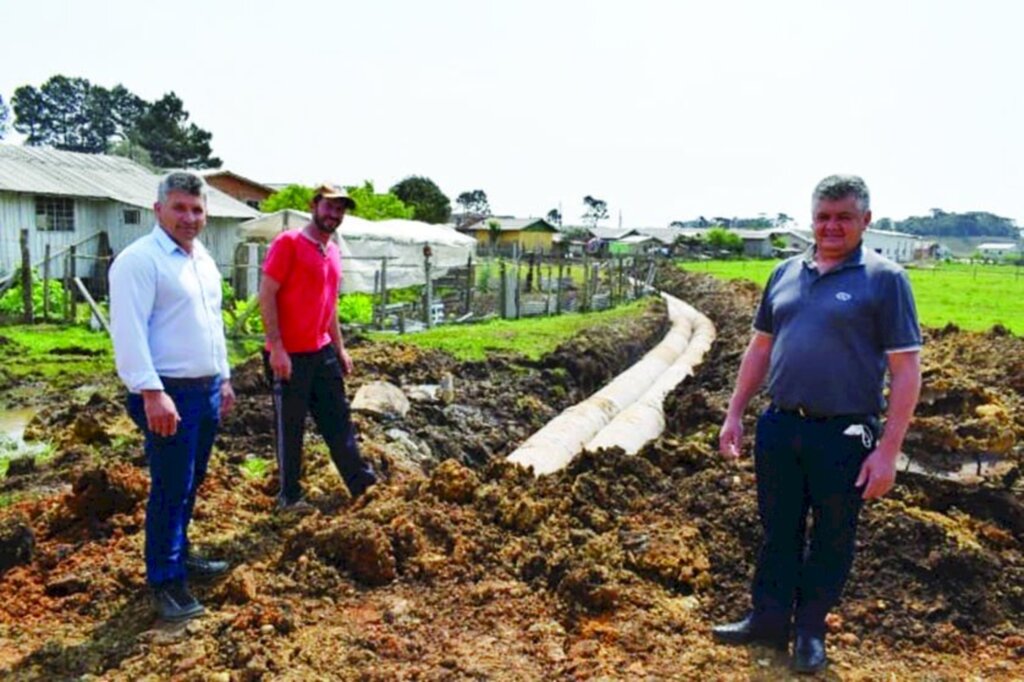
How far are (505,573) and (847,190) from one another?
2.53m

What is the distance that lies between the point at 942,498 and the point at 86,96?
96750 millimetres

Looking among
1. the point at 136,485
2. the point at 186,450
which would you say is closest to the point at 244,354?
the point at 136,485

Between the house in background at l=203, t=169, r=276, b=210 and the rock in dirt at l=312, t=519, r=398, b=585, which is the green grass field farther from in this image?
the house in background at l=203, t=169, r=276, b=210

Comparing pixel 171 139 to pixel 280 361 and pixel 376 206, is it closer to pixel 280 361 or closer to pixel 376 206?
pixel 376 206

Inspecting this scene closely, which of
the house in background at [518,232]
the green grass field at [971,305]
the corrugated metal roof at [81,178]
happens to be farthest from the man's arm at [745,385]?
the house in background at [518,232]

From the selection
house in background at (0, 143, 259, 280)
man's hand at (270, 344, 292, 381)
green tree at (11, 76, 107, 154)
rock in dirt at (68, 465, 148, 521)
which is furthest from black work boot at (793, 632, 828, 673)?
green tree at (11, 76, 107, 154)

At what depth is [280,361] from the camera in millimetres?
4902

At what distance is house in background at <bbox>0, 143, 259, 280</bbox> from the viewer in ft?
67.4

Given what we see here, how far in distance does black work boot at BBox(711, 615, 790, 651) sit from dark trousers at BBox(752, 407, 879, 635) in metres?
0.03

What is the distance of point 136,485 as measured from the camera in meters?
4.96

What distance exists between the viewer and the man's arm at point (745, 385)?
3832 millimetres

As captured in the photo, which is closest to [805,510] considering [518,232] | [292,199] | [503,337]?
[503,337]

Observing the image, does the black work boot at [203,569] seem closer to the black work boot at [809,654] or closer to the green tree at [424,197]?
the black work boot at [809,654]

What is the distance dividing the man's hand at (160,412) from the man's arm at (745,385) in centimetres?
244
